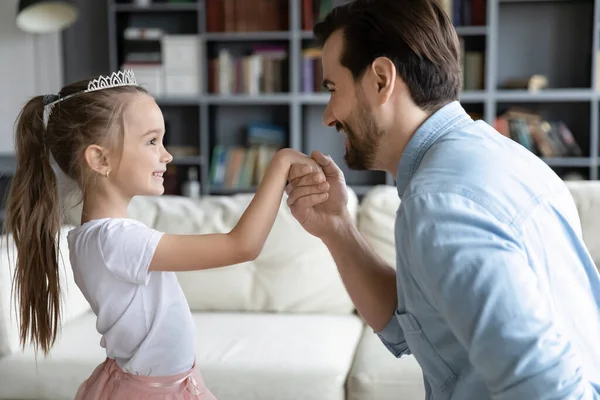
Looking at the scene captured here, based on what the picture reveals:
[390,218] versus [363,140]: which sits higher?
[363,140]

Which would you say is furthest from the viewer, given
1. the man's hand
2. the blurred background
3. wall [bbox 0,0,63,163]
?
wall [bbox 0,0,63,163]

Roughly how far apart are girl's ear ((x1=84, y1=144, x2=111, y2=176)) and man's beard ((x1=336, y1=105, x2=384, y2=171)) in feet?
1.40

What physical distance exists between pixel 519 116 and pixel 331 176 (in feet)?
11.3

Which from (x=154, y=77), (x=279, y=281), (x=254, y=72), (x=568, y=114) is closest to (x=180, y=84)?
(x=154, y=77)

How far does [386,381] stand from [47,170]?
1042mm

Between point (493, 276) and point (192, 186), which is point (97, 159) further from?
point (192, 186)

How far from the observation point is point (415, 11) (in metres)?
1.23

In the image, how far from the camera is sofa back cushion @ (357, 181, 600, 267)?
2422 millimetres

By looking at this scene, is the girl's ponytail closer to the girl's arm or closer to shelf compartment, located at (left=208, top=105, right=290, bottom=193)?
the girl's arm

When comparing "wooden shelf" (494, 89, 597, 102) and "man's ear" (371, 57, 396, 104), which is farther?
"wooden shelf" (494, 89, 597, 102)

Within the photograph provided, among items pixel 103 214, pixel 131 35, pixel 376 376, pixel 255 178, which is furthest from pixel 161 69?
pixel 103 214

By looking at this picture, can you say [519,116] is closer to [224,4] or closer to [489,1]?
[489,1]

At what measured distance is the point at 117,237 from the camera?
1.27 meters

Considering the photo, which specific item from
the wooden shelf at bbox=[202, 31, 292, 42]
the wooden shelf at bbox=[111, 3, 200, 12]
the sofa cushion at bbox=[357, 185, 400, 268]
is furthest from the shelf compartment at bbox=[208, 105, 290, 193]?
the sofa cushion at bbox=[357, 185, 400, 268]
